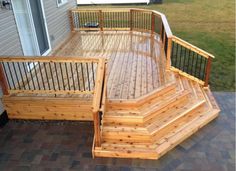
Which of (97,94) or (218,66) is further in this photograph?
(218,66)

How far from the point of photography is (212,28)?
11844mm

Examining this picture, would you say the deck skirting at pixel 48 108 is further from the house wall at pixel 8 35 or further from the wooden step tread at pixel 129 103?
the house wall at pixel 8 35

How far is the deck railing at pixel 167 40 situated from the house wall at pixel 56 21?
458 mm

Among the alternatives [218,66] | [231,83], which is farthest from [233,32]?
[231,83]

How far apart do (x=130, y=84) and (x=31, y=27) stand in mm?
3215

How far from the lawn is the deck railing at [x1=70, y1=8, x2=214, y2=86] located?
56 centimetres

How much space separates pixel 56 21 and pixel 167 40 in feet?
14.1

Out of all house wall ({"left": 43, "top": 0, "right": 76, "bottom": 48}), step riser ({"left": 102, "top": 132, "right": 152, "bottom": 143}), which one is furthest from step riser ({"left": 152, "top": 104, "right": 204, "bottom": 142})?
house wall ({"left": 43, "top": 0, "right": 76, "bottom": 48})

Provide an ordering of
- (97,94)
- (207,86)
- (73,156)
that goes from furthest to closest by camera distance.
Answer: (207,86) → (73,156) → (97,94)

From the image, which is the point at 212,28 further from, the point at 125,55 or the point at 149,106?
the point at 149,106

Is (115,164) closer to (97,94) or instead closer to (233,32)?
(97,94)

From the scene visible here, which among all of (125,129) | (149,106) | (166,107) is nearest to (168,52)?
(166,107)

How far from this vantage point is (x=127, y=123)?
4.70 metres

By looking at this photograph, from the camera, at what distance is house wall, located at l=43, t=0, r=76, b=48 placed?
777cm
